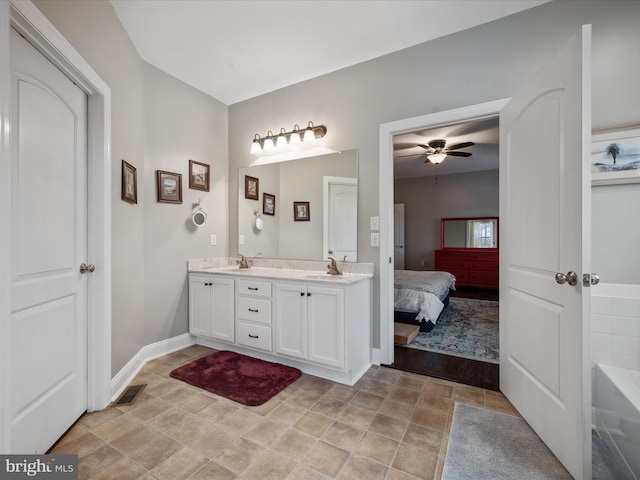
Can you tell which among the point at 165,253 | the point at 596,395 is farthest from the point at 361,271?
the point at 165,253

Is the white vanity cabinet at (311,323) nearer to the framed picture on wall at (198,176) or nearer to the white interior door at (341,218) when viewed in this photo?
the white interior door at (341,218)

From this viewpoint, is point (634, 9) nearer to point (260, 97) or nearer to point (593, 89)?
point (593, 89)

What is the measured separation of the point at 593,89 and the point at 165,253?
3482 millimetres

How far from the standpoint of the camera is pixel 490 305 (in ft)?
16.1

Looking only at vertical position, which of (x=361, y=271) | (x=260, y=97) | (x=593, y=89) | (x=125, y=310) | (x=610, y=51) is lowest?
(x=125, y=310)

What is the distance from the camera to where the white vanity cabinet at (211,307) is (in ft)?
9.30

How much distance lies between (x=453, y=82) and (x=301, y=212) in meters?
1.71

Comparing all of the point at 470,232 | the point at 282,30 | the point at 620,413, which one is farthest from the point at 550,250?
the point at 470,232

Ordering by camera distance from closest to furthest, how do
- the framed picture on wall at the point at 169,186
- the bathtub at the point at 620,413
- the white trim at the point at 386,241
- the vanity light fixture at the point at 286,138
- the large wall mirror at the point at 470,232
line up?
the bathtub at the point at 620,413, the white trim at the point at 386,241, the framed picture on wall at the point at 169,186, the vanity light fixture at the point at 286,138, the large wall mirror at the point at 470,232

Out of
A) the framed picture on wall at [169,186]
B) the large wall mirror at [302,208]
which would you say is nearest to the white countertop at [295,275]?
the large wall mirror at [302,208]

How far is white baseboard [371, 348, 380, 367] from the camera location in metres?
2.64

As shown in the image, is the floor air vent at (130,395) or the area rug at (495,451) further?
the floor air vent at (130,395)

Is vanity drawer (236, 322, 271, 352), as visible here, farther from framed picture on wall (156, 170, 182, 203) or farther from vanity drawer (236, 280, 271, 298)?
framed picture on wall (156, 170, 182, 203)

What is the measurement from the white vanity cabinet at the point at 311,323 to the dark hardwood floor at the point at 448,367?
26.6 inches
